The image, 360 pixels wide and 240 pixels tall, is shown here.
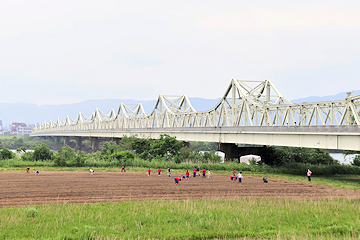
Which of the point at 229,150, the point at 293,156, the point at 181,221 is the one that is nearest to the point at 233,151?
the point at 229,150

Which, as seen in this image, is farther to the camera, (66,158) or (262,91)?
(262,91)

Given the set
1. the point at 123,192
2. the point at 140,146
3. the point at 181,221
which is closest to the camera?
the point at 181,221

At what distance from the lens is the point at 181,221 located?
17000 millimetres

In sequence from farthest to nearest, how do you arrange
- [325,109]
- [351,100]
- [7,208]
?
1. [325,109]
2. [351,100]
3. [7,208]

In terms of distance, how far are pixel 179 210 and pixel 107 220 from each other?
4016 millimetres

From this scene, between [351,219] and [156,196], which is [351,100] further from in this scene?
[156,196]

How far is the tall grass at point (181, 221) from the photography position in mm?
14945

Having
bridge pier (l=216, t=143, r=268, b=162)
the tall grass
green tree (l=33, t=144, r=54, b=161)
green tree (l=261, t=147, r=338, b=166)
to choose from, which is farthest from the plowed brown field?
green tree (l=261, t=147, r=338, b=166)

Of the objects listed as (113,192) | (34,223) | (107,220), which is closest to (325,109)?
(113,192)

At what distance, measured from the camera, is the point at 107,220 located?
16609 mm

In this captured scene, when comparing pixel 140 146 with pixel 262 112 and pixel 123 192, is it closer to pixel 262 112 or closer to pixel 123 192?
pixel 262 112

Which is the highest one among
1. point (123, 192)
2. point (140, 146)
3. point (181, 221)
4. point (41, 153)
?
point (140, 146)

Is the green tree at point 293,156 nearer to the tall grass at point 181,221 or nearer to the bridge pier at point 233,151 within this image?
the bridge pier at point 233,151

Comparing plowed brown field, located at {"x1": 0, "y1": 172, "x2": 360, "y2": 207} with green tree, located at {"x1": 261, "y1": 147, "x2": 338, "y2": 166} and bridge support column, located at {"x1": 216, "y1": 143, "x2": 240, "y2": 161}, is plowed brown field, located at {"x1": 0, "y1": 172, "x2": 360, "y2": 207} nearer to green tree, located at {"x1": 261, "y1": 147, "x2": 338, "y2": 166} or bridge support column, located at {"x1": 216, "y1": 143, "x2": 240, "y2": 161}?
bridge support column, located at {"x1": 216, "y1": 143, "x2": 240, "y2": 161}
